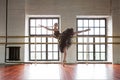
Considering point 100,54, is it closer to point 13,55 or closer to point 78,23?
point 78,23

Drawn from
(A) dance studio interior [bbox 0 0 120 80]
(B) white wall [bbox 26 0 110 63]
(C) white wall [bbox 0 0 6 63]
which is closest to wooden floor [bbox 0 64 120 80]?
(A) dance studio interior [bbox 0 0 120 80]

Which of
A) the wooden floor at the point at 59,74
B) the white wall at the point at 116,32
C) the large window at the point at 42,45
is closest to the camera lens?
the wooden floor at the point at 59,74

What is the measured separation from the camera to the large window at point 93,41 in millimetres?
10266

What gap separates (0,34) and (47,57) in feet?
6.81

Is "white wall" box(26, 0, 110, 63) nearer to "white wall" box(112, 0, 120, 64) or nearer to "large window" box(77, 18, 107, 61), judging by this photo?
"white wall" box(112, 0, 120, 64)

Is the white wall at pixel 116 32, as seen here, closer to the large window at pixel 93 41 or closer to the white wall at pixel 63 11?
the white wall at pixel 63 11

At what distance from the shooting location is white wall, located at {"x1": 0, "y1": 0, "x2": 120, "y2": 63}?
957 cm

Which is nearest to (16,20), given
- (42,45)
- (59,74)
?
(42,45)

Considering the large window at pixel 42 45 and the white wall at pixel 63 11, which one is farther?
the large window at pixel 42 45

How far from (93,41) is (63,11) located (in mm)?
1721

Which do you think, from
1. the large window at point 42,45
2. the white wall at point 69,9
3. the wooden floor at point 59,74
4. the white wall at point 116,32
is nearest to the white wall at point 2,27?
the white wall at point 69,9

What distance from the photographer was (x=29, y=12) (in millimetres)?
9742

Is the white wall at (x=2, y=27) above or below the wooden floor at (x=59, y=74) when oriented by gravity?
above

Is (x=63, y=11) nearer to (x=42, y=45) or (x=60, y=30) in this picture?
(x=60, y=30)
